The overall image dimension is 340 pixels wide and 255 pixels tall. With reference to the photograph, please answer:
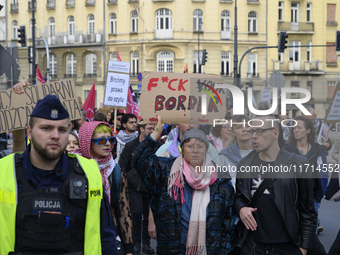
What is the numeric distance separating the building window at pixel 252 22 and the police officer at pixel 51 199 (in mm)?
42389

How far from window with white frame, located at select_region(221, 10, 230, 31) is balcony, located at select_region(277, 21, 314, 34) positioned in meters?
5.06

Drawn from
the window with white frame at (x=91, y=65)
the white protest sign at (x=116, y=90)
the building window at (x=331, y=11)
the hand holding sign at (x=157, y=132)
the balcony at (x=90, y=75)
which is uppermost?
the building window at (x=331, y=11)

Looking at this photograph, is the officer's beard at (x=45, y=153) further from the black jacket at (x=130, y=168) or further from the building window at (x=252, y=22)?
the building window at (x=252, y=22)

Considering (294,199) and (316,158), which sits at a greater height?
(316,158)

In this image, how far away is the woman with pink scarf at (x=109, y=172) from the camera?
3.90 metres

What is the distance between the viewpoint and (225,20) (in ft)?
143

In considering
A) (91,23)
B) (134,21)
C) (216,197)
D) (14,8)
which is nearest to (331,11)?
(134,21)

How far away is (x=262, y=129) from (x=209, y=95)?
3.46ft

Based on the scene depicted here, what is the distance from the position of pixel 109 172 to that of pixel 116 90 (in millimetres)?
6063

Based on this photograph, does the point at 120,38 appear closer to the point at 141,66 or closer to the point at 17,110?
the point at 141,66

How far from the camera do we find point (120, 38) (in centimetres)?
4331

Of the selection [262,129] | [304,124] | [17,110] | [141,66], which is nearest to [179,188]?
[262,129]

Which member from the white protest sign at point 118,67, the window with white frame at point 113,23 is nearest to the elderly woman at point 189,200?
the white protest sign at point 118,67

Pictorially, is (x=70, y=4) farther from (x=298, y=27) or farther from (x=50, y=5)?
(x=298, y=27)
